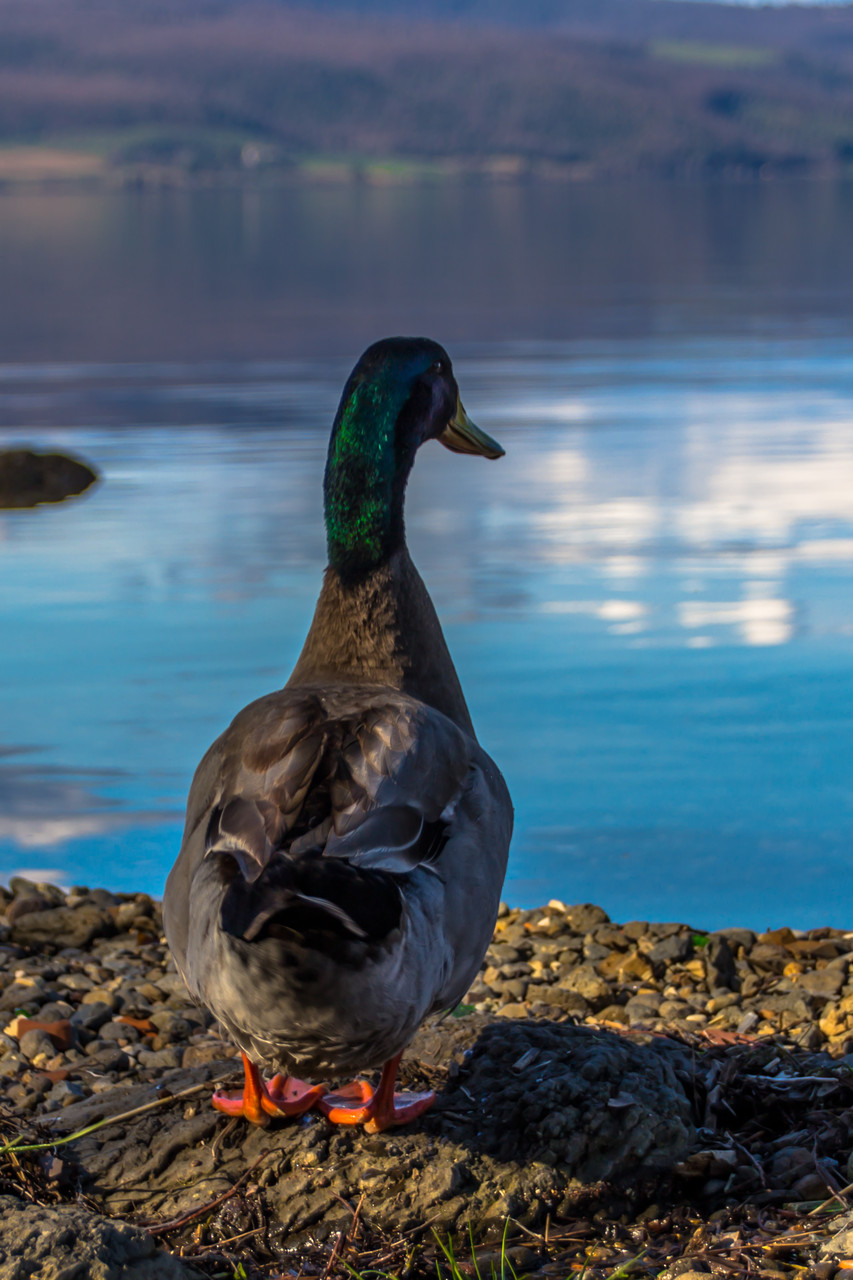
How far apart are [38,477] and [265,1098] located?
881 centimetres

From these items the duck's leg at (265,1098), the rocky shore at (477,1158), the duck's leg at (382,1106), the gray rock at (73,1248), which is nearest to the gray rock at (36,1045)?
the rocky shore at (477,1158)

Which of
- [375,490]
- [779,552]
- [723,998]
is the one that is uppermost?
[375,490]

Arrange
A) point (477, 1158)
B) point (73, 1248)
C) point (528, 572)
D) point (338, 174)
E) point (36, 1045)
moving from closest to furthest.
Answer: point (73, 1248) → point (477, 1158) → point (36, 1045) → point (528, 572) → point (338, 174)

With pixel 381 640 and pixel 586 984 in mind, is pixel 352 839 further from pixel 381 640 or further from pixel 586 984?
pixel 586 984

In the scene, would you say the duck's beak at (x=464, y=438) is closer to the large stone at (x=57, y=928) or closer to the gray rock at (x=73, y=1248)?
the large stone at (x=57, y=928)

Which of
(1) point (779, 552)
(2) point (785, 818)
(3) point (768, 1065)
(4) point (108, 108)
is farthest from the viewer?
(4) point (108, 108)

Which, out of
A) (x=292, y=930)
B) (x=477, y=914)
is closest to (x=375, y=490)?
(x=477, y=914)

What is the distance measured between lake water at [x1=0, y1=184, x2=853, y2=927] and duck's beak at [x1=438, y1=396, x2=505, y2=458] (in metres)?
1.56

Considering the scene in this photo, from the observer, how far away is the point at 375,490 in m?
4.02

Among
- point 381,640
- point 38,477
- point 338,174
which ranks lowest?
point 38,477

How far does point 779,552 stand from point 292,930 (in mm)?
6599

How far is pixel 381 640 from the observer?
3.95 meters

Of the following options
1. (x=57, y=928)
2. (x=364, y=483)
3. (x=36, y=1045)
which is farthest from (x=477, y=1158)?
(x=57, y=928)

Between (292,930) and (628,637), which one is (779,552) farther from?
(292,930)
